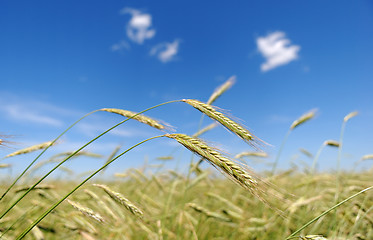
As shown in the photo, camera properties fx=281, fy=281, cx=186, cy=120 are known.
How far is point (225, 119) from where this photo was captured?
144 centimetres

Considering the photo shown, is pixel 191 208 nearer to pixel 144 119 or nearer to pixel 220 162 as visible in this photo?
pixel 144 119

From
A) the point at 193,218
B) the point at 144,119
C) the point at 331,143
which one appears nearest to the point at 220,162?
the point at 144,119

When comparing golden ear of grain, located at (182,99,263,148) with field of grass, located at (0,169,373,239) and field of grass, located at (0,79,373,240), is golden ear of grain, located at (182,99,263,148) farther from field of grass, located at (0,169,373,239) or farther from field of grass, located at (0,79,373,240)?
field of grass, located at (0,169,373,239)

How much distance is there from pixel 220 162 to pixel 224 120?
0.78 ft

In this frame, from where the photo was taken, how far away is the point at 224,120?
1.43 meters

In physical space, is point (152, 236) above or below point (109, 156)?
below

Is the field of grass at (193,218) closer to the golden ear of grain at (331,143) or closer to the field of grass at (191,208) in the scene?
the field of grass at (191,208)

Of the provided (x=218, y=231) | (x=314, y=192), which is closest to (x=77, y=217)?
(x=218, y=231)

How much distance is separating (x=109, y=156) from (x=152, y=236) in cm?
107

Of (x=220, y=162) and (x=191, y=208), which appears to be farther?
(x=191, y=208)

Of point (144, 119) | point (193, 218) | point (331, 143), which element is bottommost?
point (331, 143)

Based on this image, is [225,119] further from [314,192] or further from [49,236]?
[314,192]

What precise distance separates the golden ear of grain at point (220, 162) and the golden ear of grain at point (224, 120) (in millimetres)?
142

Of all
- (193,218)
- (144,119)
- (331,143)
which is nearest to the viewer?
(144,119)
